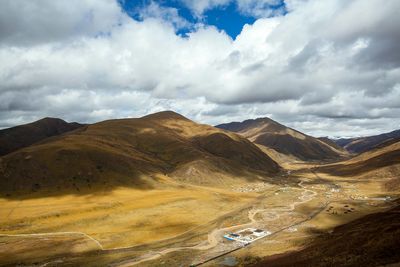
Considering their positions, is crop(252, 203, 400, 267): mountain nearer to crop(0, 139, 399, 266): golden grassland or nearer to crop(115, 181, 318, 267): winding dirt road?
crop(0, 139, 399, 266): golden grassland

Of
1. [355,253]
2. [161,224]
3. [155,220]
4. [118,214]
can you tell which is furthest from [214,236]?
[355,253]

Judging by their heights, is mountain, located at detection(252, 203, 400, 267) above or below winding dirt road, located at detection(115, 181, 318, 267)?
above

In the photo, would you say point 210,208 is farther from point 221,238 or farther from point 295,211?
point 221,238

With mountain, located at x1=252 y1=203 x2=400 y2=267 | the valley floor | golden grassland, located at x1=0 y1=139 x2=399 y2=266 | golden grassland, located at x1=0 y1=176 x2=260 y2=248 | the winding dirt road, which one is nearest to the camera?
mountain, located at x1=252 y1=203 x2=400 y2=267

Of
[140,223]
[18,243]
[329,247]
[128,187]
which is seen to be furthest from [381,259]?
[128,187]

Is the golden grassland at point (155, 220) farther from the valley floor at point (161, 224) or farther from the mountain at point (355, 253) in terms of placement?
the mountain at point (355, 253)

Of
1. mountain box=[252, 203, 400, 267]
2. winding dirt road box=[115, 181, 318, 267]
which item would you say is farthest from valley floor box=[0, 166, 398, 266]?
mountain box=[252, 203, 400, 267]

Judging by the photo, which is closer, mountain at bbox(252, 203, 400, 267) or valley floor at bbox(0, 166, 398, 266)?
mountain at bbox(252, 203, 400, 267)

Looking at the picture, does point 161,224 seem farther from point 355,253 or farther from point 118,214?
point 355,253

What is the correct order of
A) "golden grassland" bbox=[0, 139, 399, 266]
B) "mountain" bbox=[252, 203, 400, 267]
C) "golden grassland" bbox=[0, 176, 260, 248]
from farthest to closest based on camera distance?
"golden grassland" bbox=[0, 176, 260, 248], "golden grassland" bbox=[0, 139, 399, 266], "mountain" bbox=[252, 203, 400, 267]
